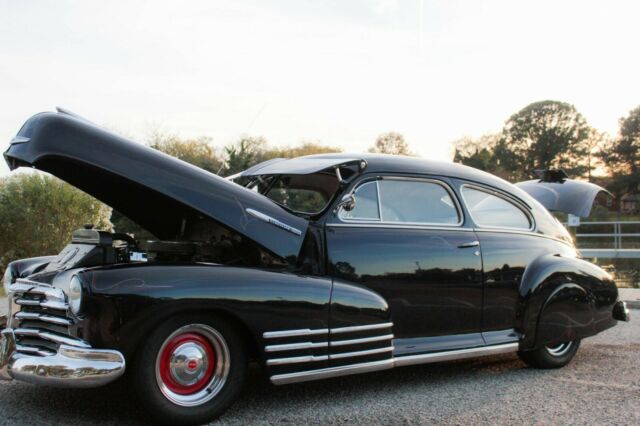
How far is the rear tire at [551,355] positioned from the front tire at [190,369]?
2.84 metres

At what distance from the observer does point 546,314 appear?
516 cm

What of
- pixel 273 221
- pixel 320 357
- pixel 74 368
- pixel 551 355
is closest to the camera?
pixel 74 368

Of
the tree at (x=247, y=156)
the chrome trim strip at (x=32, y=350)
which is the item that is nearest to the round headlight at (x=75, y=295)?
the chrome trim strip at (x=32, y=350)

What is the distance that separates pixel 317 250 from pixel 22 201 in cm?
989

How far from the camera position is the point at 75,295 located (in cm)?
345

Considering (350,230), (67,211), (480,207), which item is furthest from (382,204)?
(67,211)

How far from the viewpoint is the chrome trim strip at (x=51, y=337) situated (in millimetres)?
3394

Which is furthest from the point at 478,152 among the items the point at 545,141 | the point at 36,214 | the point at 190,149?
the point at 36,214

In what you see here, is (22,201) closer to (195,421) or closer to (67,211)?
(67,211)

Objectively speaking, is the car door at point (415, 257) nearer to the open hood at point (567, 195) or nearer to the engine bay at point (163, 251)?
the engine bay at point (163, 251)

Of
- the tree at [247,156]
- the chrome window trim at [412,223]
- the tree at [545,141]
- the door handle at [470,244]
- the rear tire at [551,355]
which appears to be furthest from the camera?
the tree at [545,141]

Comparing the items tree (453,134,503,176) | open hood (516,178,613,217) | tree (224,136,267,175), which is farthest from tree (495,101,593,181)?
open hood (516,178,613,217)

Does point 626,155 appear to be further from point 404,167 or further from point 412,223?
point 412,223

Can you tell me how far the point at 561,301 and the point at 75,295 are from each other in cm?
401
